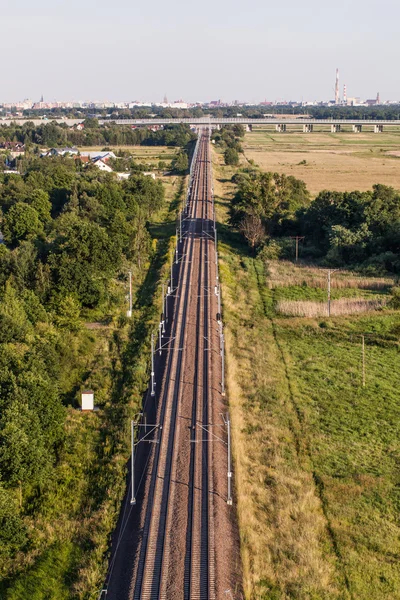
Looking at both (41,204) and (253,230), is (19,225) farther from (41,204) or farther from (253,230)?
(253,230)

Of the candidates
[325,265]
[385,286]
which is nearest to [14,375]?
[385,286]

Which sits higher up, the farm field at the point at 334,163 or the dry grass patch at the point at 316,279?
the farm field at the point at 334,163

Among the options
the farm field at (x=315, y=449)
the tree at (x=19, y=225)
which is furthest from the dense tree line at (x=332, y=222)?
the tree at (x=19, y=225)

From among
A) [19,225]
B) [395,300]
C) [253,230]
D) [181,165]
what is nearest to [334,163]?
[181,165]

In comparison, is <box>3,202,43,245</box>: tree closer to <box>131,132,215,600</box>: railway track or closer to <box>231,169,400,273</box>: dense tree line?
<box>231,169,400,273</box>: dense tree line

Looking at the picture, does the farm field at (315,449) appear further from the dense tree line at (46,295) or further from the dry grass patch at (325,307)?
the dense tree line at (46,295)

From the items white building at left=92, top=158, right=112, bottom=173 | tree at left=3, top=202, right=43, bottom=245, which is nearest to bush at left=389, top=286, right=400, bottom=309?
tree at left=3, top=202, right=43, bottom=245

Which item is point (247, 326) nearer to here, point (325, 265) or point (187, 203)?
point (325, 265)
